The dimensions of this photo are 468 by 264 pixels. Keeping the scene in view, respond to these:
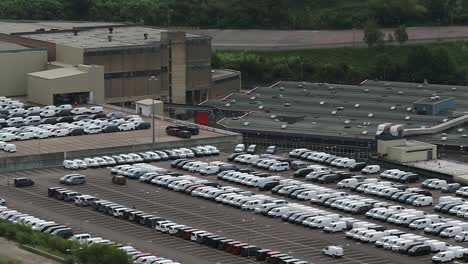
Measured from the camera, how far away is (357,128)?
56781 mm

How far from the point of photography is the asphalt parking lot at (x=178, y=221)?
130ft

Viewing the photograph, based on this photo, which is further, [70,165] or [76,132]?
[76,132]

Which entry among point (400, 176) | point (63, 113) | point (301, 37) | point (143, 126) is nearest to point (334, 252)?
point (400, 176)

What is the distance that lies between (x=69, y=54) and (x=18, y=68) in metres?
2.14

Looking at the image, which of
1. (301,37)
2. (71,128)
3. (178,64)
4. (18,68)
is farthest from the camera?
(301,37)

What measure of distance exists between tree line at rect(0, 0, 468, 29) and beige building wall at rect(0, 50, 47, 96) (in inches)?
877

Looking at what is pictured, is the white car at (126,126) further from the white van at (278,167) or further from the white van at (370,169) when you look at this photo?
the white van at (370,169)

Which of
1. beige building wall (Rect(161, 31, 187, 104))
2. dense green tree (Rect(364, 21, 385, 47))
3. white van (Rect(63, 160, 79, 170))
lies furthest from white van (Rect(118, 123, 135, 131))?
dense green tree (Rect(364, 21, 385, 47))

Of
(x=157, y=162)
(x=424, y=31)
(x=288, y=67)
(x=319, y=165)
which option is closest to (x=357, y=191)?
(x=319, y=165)

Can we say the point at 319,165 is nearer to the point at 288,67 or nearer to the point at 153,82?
the point at 153,82

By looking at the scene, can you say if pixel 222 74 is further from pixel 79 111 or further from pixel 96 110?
pixel 79 111

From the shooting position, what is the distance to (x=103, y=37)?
65.8m

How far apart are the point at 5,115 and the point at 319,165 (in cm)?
1322

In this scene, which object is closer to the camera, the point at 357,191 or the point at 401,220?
the point at 401,220
